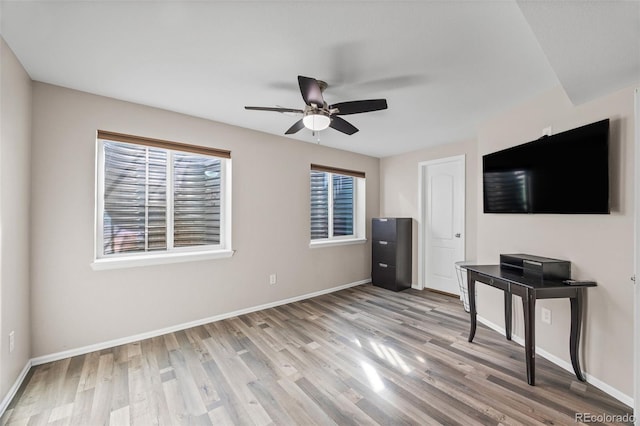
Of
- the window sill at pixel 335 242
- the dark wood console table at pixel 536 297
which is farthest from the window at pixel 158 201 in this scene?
the dark wood console table at pixel 536 297

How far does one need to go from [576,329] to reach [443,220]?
2.38 meters

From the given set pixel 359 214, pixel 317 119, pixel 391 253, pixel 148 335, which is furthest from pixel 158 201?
pixel 391 253

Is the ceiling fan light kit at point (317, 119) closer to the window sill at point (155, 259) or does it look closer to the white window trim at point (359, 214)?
the window sill at point (155, 259)

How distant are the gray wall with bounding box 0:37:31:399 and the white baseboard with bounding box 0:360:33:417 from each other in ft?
0.13

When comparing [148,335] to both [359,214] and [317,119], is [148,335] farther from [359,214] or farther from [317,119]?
[359,214]

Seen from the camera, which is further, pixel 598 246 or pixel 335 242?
pixel 335 242

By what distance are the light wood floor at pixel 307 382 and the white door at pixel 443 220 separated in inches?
53.4

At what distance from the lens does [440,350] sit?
243 centimetres

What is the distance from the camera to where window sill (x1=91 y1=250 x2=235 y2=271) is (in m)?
2.42

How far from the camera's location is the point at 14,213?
1853mm

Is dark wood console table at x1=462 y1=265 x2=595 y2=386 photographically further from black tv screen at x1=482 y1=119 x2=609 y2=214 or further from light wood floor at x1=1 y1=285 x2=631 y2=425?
black tv screen at x1=482 y1=119 x2=609 y2=214

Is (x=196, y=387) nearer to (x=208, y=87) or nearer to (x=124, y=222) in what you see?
(x=124, y=222)

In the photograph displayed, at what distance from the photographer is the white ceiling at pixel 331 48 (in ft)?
4.54

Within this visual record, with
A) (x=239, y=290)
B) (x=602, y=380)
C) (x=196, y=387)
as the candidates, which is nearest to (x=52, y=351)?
(x=196, y=387)
